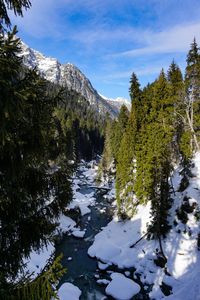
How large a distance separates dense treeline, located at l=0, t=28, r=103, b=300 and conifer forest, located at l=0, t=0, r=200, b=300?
2 cm

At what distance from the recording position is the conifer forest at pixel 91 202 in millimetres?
4808

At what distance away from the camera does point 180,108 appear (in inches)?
1383

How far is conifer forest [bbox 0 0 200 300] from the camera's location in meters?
4.81

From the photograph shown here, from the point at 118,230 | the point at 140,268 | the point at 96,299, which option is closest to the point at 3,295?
the point at 96,299

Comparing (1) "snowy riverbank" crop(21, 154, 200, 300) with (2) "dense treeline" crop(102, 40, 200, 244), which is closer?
(1) "snowy riverbank" crop(21, 154, 200, 300)

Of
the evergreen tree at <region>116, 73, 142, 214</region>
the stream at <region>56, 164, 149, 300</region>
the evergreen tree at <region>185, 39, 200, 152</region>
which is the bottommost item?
the stream at <region>56, 164, 149, 300</region>

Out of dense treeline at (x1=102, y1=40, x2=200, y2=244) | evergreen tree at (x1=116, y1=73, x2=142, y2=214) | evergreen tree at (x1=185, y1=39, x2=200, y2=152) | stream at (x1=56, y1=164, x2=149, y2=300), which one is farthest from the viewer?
evergreen tree at (x1=116, y1=73, x2=142, y2=214)

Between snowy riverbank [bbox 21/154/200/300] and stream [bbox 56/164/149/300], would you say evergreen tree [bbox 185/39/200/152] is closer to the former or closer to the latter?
snowy riverbank [bbox 21/154/200/300]

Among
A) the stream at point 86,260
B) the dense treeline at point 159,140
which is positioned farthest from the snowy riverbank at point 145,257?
the dense treeline at point 159,140

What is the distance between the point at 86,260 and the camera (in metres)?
25.7

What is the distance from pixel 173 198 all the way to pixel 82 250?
38.4 feet

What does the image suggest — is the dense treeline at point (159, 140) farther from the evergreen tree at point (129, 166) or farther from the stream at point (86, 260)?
the stream at point (86, 260)

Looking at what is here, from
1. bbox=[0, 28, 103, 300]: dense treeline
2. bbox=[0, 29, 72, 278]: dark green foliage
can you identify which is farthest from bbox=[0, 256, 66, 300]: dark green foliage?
bbox=[0, 29, 72, 278]: dark green foliage

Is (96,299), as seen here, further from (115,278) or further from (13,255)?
(13,255)
